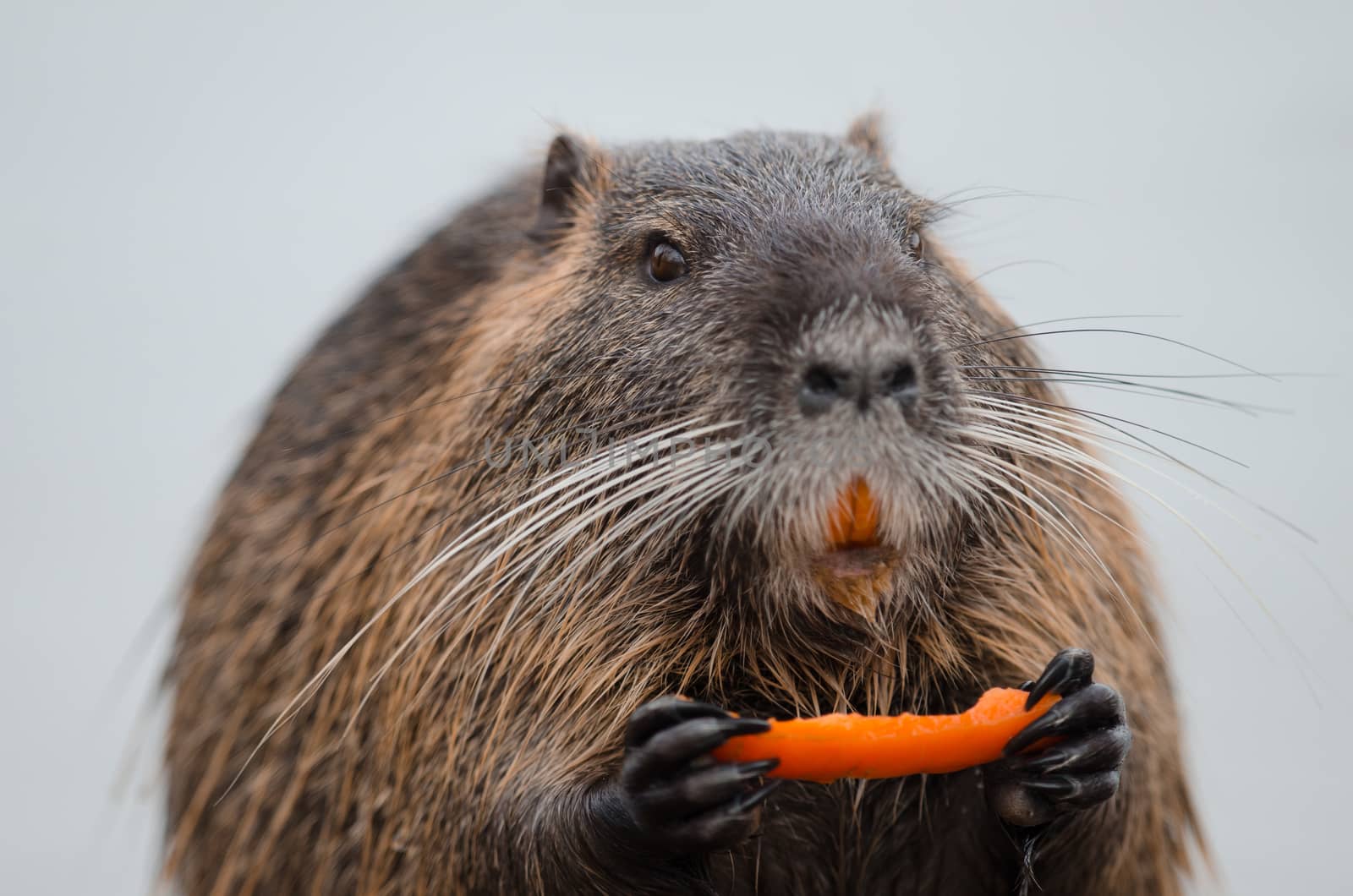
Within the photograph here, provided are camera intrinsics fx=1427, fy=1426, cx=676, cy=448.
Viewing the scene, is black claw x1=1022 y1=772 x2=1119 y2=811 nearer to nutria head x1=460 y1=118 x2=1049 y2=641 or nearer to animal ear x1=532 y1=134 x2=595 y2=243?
nutria head x1=460 y1=118 x2=1049 y2=641

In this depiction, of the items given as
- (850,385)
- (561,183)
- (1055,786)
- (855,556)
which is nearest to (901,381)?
(850,385)

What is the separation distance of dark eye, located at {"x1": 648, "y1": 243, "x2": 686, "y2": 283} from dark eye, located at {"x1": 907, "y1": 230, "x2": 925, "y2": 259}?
0.30 metres

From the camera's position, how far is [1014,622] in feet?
6.45

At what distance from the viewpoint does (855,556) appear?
5.35 ft

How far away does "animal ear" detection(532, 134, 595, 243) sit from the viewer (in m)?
2.23

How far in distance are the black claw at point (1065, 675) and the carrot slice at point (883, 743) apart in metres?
0.02

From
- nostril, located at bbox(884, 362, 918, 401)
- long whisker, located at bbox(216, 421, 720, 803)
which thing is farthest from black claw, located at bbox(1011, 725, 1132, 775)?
long whisker, located at bbox(216, 421, 720, 803)

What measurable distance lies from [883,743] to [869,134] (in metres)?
1.12

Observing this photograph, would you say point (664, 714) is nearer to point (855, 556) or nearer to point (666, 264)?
point (855, 556)

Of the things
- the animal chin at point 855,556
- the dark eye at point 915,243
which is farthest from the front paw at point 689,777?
the dark eye at point 915,243

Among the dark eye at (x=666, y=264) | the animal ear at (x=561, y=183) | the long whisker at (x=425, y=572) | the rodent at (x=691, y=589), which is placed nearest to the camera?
the rodent at (x=691, y=589)

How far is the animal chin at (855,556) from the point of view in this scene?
5.09 ft

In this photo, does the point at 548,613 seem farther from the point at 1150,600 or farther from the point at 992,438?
the point at 1150,600

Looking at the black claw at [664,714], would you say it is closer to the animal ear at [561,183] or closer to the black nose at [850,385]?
the black nose at [850,385]
